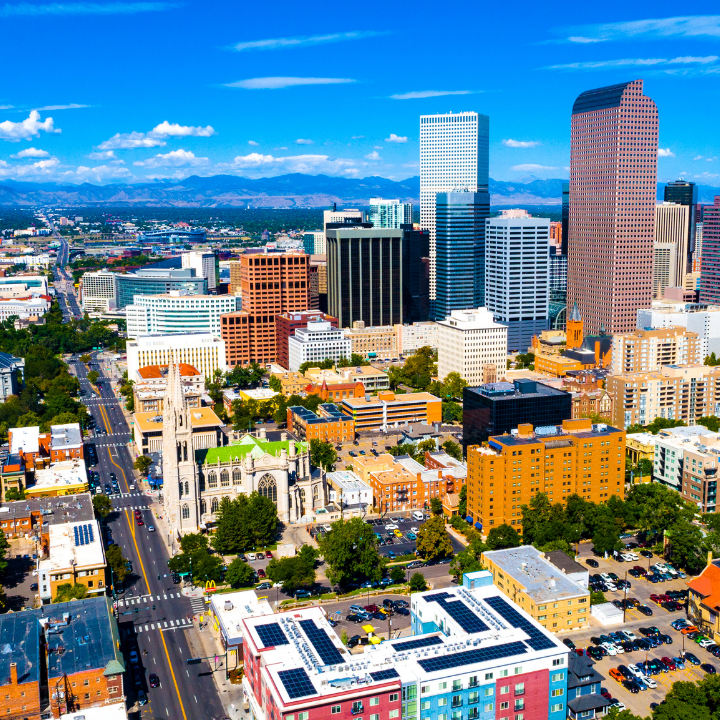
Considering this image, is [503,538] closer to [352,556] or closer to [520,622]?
[352,556]

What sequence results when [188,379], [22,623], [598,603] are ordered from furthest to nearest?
[188,379]
[598,603]
[22,623]

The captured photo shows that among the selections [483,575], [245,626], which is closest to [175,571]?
[245,626]

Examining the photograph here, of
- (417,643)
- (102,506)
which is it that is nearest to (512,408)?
(417,643)

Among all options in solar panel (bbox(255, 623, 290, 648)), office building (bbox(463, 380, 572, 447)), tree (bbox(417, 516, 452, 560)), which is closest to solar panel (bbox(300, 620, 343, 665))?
solar panel (bbox(255, 623, 290, 648))

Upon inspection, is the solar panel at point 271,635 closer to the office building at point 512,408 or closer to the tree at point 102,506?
the tree at point 102,506

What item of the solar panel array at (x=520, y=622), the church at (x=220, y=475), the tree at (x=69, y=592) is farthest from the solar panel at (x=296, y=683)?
the church at (x=220, y=475)

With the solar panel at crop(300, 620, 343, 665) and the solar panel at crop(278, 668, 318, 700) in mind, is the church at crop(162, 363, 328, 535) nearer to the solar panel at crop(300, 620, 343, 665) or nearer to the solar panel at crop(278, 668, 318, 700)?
the solar panel at crop(300, 620, 343, 665)

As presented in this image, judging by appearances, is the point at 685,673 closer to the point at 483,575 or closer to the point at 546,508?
the point at 483,575
